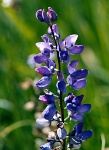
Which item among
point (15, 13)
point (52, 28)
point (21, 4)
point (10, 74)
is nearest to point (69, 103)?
point (52, 28)

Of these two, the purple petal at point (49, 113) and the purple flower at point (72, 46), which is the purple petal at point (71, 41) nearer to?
the purple flower at point (72, 46)

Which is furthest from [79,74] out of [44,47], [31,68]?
[31,68]

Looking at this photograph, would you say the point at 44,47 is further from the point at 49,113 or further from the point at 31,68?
the point at 31,68

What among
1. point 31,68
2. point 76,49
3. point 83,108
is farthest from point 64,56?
point 31,68

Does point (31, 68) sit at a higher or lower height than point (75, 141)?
lower

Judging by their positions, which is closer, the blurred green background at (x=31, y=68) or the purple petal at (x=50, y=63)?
the purple petal at (x=50, y=63)

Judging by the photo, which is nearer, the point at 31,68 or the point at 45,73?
the point at 45,73

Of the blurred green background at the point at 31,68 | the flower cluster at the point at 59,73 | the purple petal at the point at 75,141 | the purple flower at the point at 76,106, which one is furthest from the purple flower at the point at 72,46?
the blurred green background at the point at 31,68

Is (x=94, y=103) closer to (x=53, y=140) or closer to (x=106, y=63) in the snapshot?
(x=106, y=63)

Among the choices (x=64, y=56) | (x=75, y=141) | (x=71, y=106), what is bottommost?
(x=75, y=141)
